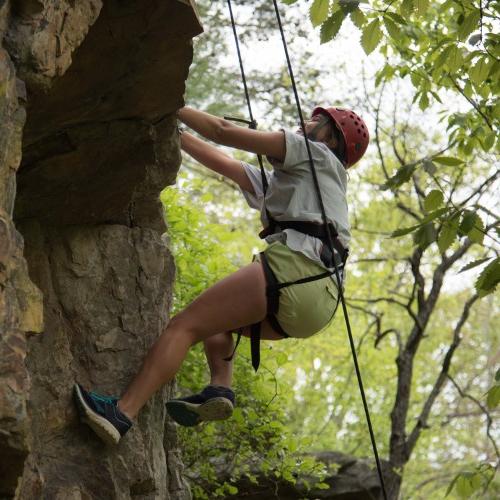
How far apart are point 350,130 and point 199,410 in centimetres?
188

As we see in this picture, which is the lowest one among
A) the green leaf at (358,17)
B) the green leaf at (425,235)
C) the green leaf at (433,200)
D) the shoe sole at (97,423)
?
the shoe sole at (97,423)

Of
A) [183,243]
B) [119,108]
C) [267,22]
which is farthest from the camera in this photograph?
[267,22]

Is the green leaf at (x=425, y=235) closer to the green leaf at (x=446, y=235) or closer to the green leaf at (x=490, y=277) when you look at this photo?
the green leaf at (x=446, y=235)

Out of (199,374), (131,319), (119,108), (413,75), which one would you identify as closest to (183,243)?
(199,374)

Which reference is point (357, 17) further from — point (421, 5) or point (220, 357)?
point (220, 357)

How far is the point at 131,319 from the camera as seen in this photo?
5.38m

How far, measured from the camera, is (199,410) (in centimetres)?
505

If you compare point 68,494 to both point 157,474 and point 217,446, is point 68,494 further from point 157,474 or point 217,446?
point 217,446

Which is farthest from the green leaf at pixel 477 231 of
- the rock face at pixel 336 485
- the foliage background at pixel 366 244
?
the rock face at pixel 336 485

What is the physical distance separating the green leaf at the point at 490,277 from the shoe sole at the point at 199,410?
1.56 meters

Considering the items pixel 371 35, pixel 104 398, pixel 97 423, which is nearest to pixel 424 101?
pixel 371 35

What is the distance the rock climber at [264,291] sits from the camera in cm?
496

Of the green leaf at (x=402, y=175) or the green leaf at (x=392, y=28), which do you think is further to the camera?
the green leaf at (x=402, y=175)

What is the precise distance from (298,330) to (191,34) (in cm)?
174
